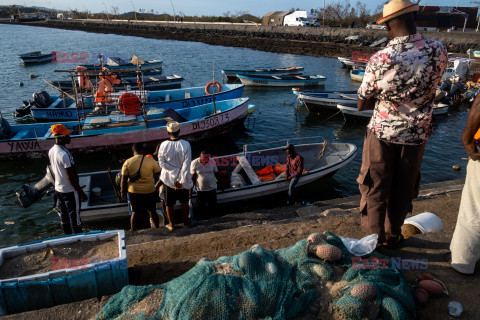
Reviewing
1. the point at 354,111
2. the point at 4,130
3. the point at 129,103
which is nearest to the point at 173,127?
the point at 129,103

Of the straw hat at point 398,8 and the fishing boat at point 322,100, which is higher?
the straw hat at point 398,8

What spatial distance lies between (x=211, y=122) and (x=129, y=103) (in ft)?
11.2

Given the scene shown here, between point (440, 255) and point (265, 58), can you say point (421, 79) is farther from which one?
point (265, 58)

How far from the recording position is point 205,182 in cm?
→ 748

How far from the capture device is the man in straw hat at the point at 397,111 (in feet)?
9.18

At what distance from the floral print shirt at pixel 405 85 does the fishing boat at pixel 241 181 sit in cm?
589

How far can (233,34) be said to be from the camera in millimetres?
70438

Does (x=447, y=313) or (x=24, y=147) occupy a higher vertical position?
(x=447, y=313)

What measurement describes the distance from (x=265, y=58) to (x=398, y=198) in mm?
45672

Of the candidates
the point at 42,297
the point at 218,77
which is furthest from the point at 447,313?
the point at 218,77

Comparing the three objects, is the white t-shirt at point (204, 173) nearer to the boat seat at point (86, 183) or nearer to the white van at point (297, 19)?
the boat seat at point (86, 183)

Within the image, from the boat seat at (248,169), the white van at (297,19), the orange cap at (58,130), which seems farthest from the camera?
the white van at (297,19)

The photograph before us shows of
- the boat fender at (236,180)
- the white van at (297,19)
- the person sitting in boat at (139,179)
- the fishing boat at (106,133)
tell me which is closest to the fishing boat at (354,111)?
the fishing boat at (106,133)

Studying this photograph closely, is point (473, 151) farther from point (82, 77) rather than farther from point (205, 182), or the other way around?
point (82, 77)
